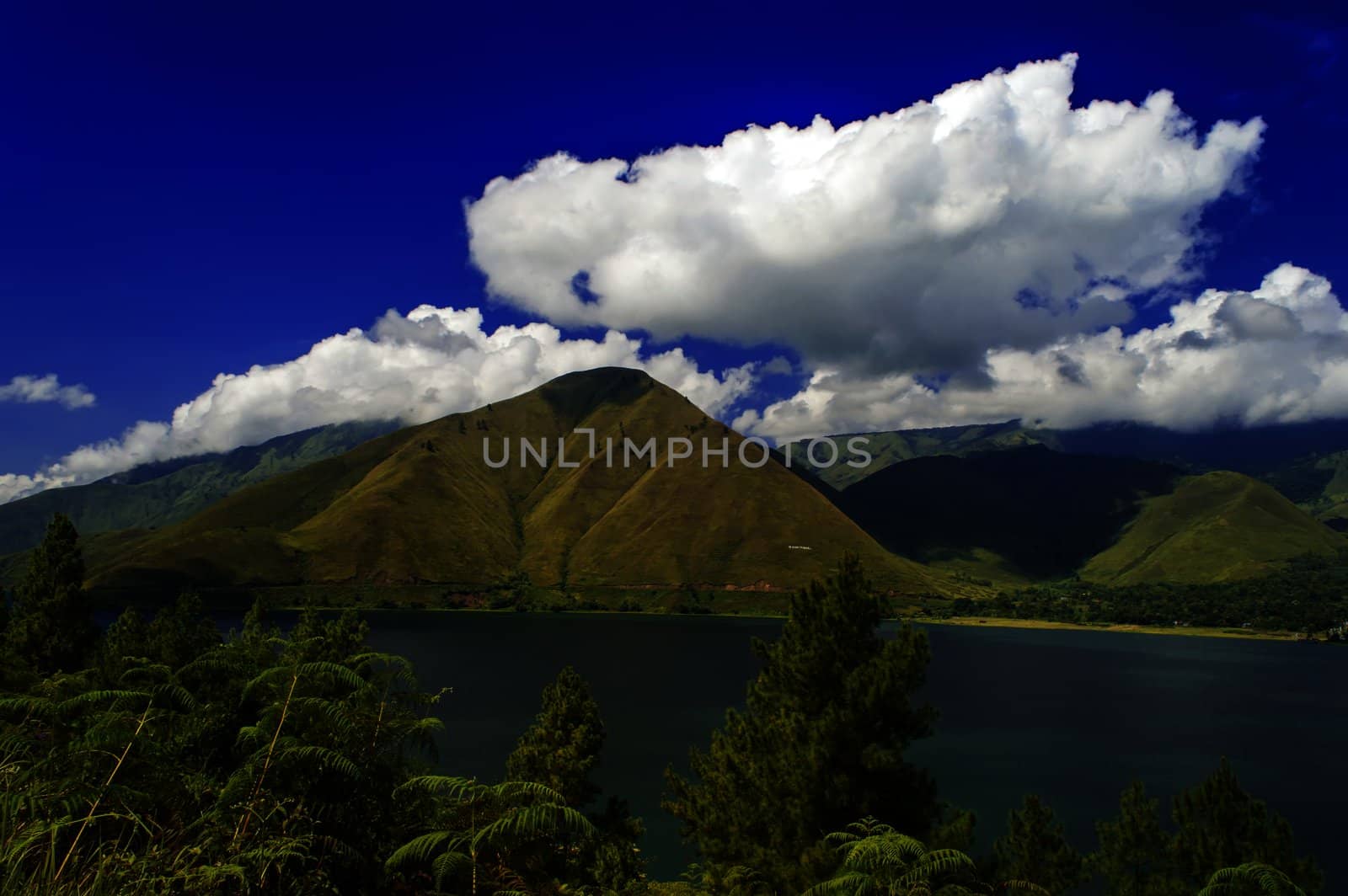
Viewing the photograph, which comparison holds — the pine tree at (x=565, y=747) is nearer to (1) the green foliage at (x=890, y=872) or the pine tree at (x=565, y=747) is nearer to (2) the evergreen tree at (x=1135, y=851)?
(1) the green foliage at (x=890, y=872)

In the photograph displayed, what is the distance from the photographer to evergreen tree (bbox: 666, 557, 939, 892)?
72.7 ft

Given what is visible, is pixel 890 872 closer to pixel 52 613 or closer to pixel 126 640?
pixel 126 640

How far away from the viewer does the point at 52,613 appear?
36.7m

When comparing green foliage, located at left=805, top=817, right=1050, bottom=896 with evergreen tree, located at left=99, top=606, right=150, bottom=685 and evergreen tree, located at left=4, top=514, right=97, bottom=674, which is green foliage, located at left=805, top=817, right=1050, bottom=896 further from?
evergreen tree, located at left=4, top=514, right=97, bottom=674

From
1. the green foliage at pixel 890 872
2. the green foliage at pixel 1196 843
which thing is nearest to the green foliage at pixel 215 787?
the green foliage at pixel 890 872

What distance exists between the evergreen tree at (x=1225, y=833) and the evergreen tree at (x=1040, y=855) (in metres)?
4.25

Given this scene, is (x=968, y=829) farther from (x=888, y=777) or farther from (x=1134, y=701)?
(x=1134, y=701)

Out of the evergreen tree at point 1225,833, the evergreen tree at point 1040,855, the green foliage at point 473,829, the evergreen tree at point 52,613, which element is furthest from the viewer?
the evergreen tree at point 52,613

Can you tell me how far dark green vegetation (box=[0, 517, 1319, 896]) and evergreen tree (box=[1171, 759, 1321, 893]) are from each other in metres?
0.07

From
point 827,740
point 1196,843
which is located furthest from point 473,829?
point 1196,843

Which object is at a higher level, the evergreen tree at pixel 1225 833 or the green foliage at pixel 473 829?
the green foliage at pixel 473 829

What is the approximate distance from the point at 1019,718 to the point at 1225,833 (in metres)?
88.8

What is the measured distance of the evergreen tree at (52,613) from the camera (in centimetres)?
3584

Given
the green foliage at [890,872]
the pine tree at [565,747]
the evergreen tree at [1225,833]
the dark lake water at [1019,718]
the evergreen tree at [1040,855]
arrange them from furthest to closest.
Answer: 1. the dark lake water at [1019,718]
2. the evergreen tree at [1040,855]
3. the pine tree at [565,747]
4. the evergreen tree at [1225,833]
5. the green foliage at [890,872]
